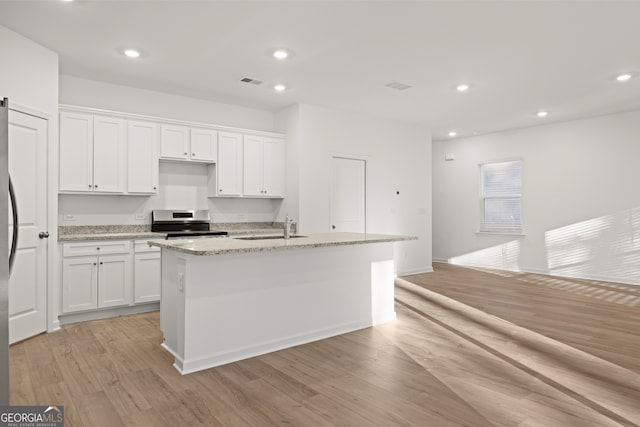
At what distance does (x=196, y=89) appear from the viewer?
5238 millimetres

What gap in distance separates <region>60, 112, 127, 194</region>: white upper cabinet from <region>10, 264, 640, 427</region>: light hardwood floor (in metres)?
1.55

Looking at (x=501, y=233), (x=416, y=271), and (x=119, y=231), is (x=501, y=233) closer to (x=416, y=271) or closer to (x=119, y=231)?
(x=416, y=271)

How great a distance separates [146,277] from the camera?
15.2ft

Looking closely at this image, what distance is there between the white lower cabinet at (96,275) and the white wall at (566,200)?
6741 mm

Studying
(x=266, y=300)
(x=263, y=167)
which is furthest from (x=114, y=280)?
(x=263, y=167)

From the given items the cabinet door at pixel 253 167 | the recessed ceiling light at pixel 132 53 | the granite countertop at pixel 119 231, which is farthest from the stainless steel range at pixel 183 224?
the recessed ceiling light at pixel 132 53

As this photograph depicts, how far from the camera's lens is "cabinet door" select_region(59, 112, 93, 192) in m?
A: 4.29

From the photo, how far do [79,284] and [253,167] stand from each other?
2662mm

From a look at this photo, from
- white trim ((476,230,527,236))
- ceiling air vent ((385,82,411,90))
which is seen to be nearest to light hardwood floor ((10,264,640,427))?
ceiling air vent ((385,82,411,90))

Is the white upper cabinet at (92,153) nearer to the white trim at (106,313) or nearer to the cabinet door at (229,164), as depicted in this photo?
the cabinet door at (229,164)

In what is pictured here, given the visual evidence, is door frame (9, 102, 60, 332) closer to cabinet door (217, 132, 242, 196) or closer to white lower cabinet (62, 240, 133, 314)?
white lower cabinet (62, 240, 133, 314)

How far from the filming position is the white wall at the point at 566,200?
6.41 meters

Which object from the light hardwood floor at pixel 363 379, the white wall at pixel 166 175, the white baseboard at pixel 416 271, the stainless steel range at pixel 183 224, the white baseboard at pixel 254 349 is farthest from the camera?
the white baseboard at pixel 416 271

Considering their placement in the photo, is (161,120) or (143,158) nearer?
(143,158)
